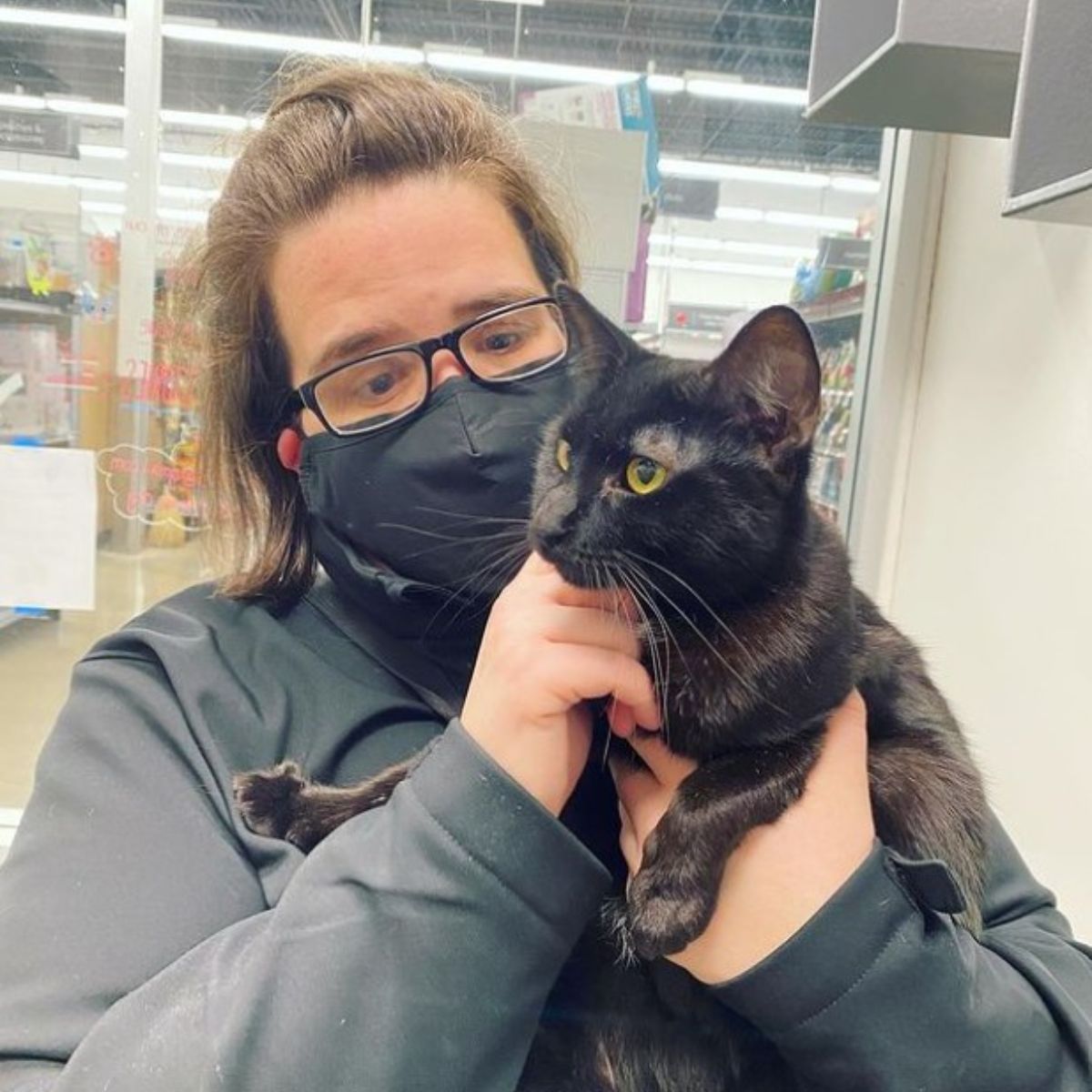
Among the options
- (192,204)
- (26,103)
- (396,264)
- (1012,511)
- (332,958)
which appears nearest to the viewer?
(332,958)

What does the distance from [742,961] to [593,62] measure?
1978 millimetres

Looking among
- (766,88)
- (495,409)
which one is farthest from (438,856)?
(766,88)

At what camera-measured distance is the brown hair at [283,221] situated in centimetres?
97

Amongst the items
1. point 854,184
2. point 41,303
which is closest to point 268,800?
point 41,303

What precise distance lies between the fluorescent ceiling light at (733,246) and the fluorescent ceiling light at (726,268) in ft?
0.11

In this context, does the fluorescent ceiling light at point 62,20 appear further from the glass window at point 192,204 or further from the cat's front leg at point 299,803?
the cat's front leg at point 299,803

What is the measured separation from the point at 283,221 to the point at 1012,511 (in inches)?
51.1

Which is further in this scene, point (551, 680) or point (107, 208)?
point (107, 208)

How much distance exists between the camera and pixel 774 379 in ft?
2.51

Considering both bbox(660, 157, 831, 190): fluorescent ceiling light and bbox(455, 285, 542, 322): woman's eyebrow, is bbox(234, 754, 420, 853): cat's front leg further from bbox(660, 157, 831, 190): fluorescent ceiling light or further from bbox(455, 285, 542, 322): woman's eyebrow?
bbox(660, 157, 831, 190): fluorescent ceiling light

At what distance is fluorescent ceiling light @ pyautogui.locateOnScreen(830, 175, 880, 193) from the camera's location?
211 centimetres

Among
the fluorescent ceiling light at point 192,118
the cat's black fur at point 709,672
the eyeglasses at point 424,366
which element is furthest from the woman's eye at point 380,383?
the fluorescent ceiling light at point 192,118

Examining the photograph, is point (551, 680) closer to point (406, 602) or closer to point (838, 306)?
point (406, 602)

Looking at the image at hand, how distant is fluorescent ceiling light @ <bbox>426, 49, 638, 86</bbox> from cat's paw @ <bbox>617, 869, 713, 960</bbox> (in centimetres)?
186
